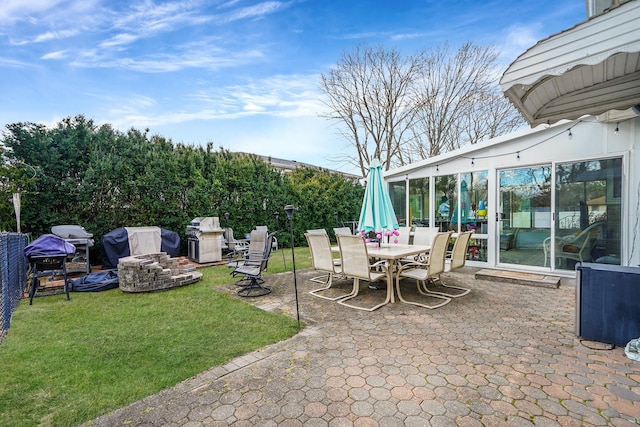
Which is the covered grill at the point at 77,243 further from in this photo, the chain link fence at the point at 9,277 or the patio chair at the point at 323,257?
the patio chair at the point at 323,257

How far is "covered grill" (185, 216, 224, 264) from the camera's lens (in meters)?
8.27

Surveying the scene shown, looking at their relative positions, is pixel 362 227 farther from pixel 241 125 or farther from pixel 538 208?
pixel 241 125

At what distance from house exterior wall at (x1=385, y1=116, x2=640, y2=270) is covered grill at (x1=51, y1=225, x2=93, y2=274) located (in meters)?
8.48

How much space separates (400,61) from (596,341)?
634 inches

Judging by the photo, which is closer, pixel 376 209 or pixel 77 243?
pixel 376 209

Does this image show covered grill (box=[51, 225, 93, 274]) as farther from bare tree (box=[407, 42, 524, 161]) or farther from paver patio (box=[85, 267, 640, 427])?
bare tree (box=[407, 42, 524, 161])

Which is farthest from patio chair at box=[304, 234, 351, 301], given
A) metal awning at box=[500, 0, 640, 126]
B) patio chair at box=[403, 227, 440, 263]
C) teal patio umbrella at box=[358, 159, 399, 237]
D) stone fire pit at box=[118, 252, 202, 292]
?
metal awning at box=[500, 0, 640, 126]

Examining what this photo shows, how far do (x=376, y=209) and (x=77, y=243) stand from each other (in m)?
6.76

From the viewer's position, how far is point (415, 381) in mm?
2398

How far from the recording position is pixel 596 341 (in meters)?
3.06

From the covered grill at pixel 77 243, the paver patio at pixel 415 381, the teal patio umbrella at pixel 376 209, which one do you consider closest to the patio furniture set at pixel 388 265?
the teal patio umbrella at pixel 376 209

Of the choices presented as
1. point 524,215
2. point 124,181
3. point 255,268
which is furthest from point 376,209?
point 124,181

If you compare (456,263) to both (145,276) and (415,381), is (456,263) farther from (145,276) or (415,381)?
(145,276)

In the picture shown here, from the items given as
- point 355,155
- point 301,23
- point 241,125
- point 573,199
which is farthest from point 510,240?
point 355,155
